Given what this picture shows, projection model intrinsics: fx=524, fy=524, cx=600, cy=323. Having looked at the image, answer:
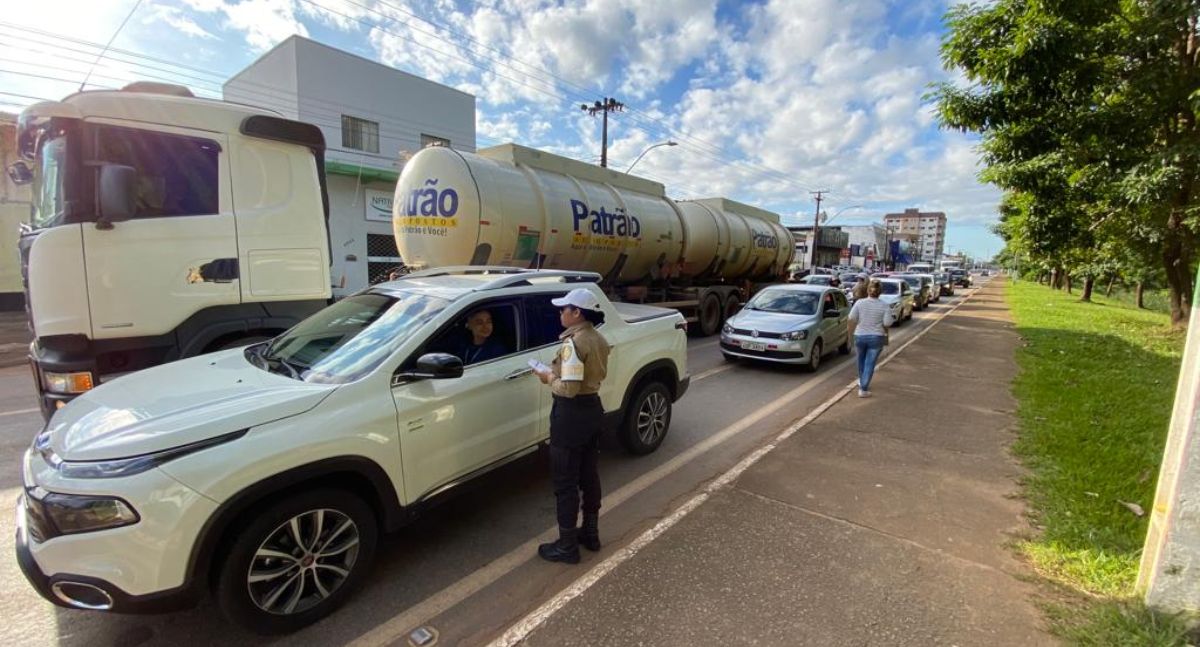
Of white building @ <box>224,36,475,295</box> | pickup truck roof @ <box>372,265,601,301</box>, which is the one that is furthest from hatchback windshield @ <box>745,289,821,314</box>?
white building @ <box>224,36,475,295</box>

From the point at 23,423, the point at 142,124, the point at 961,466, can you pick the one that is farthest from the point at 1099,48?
the point at 23,423

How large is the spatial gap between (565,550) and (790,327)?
6.69m

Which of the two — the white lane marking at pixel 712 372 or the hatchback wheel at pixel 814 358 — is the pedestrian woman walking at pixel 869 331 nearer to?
the hatchback wheel at pixel 814 358

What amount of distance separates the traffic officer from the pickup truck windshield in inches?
34.2

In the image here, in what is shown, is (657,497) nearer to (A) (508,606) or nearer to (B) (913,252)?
(A) (508,606)

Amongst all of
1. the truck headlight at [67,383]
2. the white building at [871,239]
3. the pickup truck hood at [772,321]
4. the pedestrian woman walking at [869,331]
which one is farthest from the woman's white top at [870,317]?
the white building at [871,239]

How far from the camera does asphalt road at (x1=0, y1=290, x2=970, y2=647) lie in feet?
8.31

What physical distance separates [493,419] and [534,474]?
119cm

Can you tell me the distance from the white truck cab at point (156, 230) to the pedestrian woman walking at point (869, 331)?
679cm

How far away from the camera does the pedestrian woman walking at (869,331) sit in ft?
23.6

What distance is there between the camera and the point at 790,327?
8.75 meters

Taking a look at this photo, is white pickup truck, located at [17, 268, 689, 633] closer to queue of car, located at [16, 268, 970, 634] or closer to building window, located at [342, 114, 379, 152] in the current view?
queue of car, located at [16, 268, 970, 634]

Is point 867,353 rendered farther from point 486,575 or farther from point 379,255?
point 379,255

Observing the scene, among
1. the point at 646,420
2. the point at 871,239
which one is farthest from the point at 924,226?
the point at 646,420
